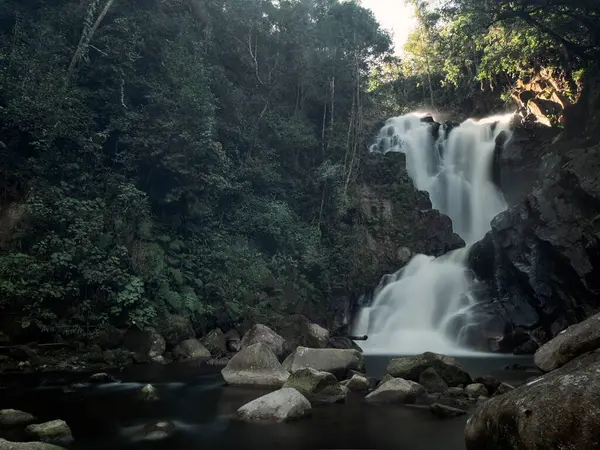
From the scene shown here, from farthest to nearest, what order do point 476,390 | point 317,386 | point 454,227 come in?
1. point 454,227
2. point 476,390
3. point 317,386

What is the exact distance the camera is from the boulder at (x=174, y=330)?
16.0m

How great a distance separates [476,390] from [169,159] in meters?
14.6

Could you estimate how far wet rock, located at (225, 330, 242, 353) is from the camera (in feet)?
56.1

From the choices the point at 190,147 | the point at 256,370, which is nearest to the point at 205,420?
the point at 256,370

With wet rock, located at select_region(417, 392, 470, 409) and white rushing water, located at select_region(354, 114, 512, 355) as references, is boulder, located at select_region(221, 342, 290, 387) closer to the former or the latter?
wet rock, located at select_region(417, 392, 470, 409)

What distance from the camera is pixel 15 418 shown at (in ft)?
24.1

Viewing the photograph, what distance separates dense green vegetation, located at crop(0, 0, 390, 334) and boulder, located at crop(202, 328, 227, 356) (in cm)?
97

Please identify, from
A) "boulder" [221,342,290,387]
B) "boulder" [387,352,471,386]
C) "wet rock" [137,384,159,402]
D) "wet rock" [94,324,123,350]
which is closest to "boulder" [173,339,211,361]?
"wet rock" [94,324,123,350]

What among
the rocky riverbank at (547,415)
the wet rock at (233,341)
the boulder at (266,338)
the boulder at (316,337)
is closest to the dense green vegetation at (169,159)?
the wet rock at (233,341)

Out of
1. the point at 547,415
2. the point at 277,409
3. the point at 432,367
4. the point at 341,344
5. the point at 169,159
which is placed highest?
the point at 169,159

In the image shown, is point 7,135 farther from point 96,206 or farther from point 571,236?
point 571,236

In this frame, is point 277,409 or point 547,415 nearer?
point 547,415

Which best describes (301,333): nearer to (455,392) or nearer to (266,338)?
(266,338)

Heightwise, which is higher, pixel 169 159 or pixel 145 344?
pixel 169 159
